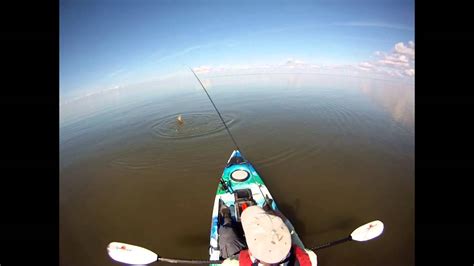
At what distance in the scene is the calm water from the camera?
4.37 m

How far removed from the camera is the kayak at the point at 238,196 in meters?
3.51

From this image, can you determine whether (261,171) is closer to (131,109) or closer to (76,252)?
(76,252)

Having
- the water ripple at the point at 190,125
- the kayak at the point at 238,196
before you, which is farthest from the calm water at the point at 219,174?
the kayak at the point at 238,196

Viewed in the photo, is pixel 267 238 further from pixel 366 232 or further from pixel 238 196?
pixel 238 196

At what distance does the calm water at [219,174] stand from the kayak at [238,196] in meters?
0.83

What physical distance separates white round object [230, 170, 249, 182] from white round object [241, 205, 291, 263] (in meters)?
2.44

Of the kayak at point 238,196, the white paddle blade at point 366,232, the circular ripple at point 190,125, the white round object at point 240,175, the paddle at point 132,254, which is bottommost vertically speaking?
the paddle at point 132,254

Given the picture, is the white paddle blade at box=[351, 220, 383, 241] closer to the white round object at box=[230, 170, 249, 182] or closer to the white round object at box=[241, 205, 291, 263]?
the white round object at box=[241, 205, 291, 263]

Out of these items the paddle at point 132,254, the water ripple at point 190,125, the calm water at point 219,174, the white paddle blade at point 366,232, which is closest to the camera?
the paddle at point 132,254

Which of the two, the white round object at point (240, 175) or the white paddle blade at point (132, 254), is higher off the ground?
the white round object at point (240, 175)

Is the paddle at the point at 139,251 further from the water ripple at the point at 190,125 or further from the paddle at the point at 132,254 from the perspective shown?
the water ripple at the point at 190,125

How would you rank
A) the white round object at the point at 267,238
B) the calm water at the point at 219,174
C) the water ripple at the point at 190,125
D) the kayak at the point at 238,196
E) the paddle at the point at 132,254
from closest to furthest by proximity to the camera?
1. the white round object at the point at 267,238
2. the paddle at the point at 132,254
3. the kayak at the point at 238,196
4. the calm water at the point at 219,174
5. the water ripple at the point at 190,125

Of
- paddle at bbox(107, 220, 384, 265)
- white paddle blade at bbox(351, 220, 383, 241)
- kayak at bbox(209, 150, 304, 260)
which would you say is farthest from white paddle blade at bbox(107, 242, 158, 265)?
white paddle blade at bbox(351, 220, 383, 241)

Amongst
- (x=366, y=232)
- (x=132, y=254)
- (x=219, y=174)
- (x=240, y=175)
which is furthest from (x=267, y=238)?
(x=219, y=174)
